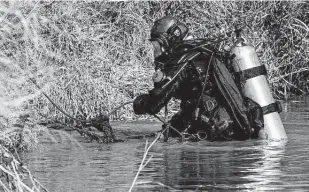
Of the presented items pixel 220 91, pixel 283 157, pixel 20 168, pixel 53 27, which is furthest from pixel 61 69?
pixel 20 168

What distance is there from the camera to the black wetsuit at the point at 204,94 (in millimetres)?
10117

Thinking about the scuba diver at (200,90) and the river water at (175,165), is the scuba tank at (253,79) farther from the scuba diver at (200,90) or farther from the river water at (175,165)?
the river water at (175,165)

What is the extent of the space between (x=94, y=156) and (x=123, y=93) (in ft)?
13.6

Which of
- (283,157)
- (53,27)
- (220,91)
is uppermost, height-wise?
(53,27)

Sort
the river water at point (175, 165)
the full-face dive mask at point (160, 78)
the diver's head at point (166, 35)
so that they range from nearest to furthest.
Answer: the river water at point (175, 165) < the full-face dive mask at point (160, 78) < the diver's head at point (166, 35)

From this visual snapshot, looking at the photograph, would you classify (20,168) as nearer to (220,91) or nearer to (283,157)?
(283,157)

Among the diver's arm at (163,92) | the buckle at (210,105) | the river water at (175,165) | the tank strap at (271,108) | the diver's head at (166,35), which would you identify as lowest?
the river water at (175,165)

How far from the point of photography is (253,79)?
1021 cm

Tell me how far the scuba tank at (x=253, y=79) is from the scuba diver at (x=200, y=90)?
8 centimetres

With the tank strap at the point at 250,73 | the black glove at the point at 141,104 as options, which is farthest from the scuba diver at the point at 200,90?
the tank strap at the point at 250,73

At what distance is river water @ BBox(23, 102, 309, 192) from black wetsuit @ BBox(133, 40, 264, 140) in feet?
0.71

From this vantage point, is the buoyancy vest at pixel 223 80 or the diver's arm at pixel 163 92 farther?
the buoyancy vest at pixel 223 80

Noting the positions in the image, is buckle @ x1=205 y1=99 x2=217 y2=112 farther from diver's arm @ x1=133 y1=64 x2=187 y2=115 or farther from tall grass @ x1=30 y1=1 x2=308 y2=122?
tall grass @ x1=30 y1=1 x2=308 y2=122

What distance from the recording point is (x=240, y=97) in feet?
33.5
